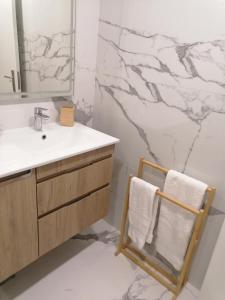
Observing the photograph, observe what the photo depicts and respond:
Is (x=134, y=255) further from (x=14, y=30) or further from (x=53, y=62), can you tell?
(x=14, y=30)

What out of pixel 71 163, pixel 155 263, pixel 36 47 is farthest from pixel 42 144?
pixel 155 263

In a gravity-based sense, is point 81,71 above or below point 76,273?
above

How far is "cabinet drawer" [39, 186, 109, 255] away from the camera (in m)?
Answer: 1.32

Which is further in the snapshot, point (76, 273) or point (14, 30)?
point (76, 273)

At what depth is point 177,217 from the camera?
55.5 inches

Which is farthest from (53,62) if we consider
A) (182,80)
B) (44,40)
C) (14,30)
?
(182,80)

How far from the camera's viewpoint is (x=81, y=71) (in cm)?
168

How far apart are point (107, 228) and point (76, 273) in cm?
49

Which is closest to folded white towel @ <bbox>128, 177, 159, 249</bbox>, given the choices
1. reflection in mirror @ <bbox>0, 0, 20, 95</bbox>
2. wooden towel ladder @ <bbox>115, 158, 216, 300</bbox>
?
wooden towel ladder @ <bbox>115, 158, 216, 300</bbox>

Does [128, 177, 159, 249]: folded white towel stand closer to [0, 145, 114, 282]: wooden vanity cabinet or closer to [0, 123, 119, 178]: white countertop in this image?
[0, 145, 114, 282]: wooden vanity cabinet

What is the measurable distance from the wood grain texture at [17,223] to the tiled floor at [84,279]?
0.34m

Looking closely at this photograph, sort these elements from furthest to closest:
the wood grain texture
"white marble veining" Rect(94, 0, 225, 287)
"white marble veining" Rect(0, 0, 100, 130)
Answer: "white marble veining" Rect(0, 0, 100, 130) < "white marble veining" Rect(94, 0, 225, 287) < the wood grain texture

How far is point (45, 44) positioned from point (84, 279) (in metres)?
1.56

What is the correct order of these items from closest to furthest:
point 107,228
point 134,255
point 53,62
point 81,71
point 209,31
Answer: point 209,31, point 53,62, point 81,71, point 134,255, point 107,228
